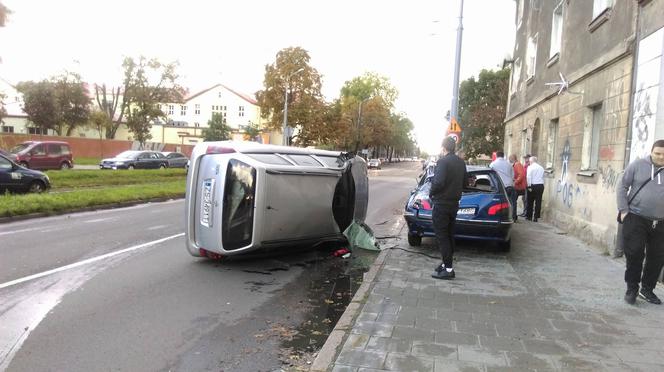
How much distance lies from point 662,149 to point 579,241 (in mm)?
5240

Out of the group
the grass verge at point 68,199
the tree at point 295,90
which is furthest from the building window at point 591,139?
the tree at point 295,90

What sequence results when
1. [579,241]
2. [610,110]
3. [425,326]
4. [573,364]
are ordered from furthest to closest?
[579,241], [610,110], [425,326], [573,364]

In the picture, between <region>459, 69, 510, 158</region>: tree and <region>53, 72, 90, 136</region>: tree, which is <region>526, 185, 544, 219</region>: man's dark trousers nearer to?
<region>459, 69, 510, 158</region>: tree

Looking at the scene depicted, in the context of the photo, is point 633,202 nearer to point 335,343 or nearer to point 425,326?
point 425,326

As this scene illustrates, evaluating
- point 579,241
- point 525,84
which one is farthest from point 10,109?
point 579,241

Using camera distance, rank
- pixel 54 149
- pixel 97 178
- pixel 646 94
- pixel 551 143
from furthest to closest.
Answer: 1. pixel 54 149
2. pixel 97 178
3. pixel 551 143
4. pixel 646 94

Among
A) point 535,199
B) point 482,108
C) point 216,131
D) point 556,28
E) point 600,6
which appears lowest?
point 535,199

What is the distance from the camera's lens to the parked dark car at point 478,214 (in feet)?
27.4

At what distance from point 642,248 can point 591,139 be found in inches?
226

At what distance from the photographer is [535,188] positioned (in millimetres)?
13125

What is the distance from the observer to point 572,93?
11.7 m

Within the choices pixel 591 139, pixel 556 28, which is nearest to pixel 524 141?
pixel 556 28

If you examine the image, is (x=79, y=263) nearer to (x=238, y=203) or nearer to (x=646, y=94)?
(x=238, y=203)

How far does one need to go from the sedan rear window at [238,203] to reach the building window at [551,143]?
9.73 metres
